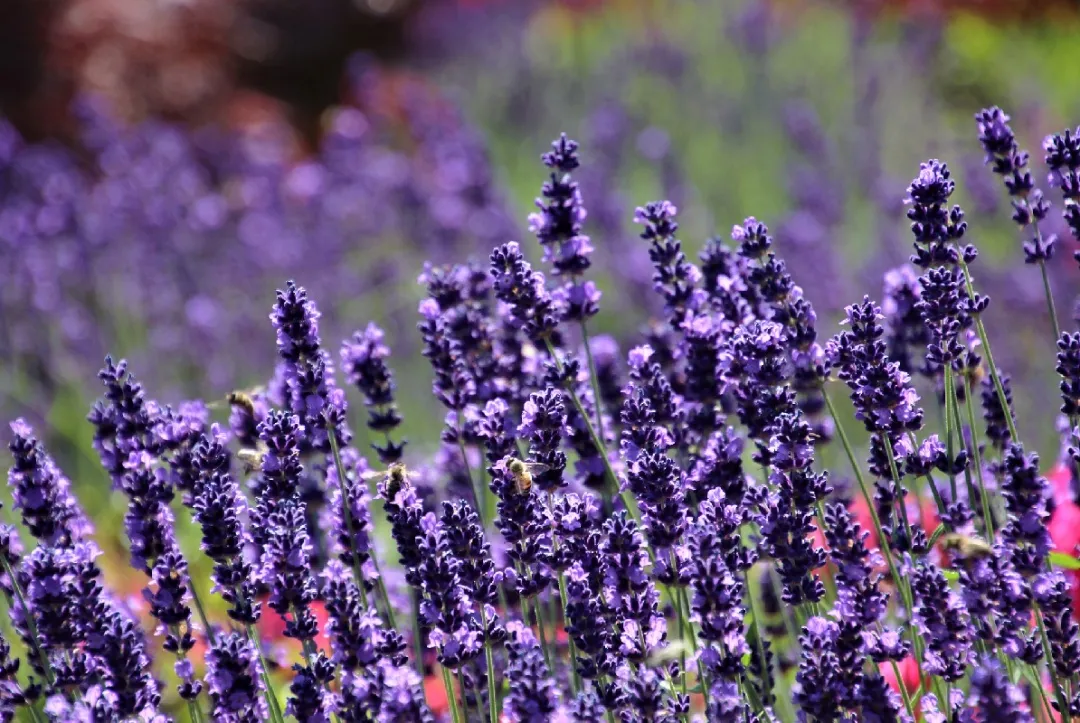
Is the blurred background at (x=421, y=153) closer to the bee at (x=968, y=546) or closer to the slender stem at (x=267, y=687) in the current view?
the slender stem at (x=267, y=687)

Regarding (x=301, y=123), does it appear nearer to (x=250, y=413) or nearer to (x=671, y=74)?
(x=671, y=74)

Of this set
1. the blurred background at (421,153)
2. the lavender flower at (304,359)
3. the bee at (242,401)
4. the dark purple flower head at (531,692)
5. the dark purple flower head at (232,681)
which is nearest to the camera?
the dark purple flower head at (531,692)

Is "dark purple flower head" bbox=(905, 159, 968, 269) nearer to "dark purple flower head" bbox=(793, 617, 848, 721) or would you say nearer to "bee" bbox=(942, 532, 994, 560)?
"bee" bbox=(942, 532, 994, 560)

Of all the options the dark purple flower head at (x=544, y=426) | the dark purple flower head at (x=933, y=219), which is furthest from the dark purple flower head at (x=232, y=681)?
the dark purple flower head at (x=933, y=219)

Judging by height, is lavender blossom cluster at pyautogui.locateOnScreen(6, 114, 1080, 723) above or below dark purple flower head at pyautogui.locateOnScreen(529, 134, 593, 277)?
below

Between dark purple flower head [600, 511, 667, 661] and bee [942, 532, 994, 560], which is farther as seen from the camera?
dark purple flower head [600, 511, 667, 661]

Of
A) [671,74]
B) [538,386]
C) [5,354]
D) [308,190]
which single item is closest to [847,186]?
[671,74]

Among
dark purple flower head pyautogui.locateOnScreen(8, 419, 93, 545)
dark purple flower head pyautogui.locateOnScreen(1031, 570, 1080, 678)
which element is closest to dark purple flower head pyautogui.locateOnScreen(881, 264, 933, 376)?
dark purple flower head pyautogui.locateOnScreen(1031, 570, 1080, 678)

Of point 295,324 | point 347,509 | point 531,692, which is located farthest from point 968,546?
point 295,324
